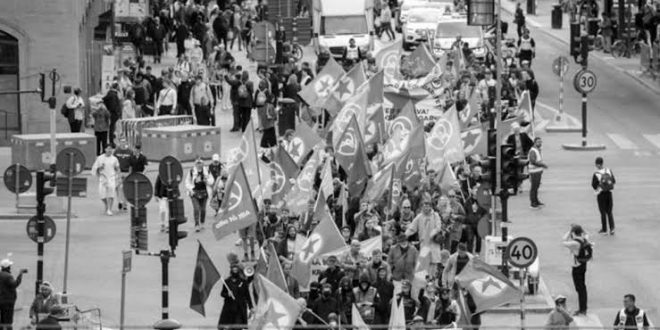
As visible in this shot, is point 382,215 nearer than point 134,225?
No

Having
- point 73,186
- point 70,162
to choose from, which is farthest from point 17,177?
point 70,162

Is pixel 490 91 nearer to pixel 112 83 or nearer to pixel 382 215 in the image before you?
pixel 112 83

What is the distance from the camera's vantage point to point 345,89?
45.9 metres

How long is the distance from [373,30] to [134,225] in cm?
4229

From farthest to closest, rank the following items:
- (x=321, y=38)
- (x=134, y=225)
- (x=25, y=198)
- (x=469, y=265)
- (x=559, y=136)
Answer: (x=321, y=38)
(x=559, y=136)
(x=25, y=198)
(x=134, y=225)
(x=469, y=265)

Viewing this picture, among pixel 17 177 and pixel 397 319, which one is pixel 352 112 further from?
pixel 397 319

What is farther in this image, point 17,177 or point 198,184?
point 198,184

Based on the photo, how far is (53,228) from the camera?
1325 inches

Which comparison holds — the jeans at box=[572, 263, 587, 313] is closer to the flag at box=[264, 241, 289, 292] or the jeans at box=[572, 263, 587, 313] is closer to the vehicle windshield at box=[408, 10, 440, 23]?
the flag at box=[264, 241, 289, 292]

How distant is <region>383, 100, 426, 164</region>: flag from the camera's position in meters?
38.6

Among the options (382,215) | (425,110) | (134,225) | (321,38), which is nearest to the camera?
(134,225)

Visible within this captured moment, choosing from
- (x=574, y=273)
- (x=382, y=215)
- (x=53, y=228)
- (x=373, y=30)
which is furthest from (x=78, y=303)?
(x=373, y=30)

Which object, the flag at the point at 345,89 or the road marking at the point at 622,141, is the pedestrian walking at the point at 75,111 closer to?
the flag at the point at 345,89

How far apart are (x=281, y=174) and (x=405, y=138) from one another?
334 cm
